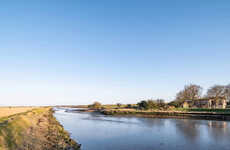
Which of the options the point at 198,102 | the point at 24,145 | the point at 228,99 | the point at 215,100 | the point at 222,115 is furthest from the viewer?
the point at 228,99

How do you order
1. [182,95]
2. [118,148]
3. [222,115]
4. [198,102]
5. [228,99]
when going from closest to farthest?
[118,148] → [222,115] → [198,102] → [228,99] → [182,95]

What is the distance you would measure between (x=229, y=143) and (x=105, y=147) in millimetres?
18632

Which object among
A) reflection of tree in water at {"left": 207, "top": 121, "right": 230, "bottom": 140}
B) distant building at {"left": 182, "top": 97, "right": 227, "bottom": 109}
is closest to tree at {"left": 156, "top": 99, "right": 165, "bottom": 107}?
distant building at {"left": 182, "top": 97, "right": 227, "bottom": 109}

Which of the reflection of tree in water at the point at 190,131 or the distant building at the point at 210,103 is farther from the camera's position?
the distant building at the point at 210,103

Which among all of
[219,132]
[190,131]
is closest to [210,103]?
[219,132]

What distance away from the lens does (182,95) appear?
112 metres

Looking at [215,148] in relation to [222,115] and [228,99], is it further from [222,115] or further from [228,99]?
[228,99]

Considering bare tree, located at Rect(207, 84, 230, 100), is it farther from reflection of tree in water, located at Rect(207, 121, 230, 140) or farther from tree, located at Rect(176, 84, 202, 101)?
reflection of tree in water, located at Rect(207, 121, 230, 140)

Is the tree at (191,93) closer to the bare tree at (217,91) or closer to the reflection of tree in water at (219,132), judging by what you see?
the bare tree at (217,91)

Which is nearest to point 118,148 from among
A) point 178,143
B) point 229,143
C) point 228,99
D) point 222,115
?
point 178,143

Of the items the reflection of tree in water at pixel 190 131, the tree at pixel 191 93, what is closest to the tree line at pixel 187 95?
the tree at pixel 191 93

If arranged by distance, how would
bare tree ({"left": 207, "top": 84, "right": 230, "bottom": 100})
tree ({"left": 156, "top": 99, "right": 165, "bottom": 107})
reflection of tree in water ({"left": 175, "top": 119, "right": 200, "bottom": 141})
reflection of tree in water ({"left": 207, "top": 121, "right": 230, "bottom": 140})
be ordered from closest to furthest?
reflection of tree in water ({"left": 207, "top": 121, "right": 230, "bottom": 140}) < reflection of tree in water ({"left": 175, "top": 119, "right": 200, "bottom": 141}) < tree ({"left": 156, "top": 99, "right": 165, "bottom": 107}) < bare tree ({"left": 207, "top": 84, "right": 230, "bottom": 100})

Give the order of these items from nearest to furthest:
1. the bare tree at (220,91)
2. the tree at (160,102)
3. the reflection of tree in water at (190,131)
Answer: the reflection of tree in water at (190,131), the tree at (160,102), the bare tree at (220,91)

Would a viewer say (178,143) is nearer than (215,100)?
Yes
